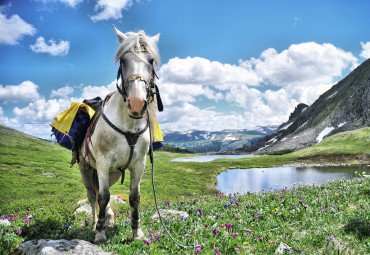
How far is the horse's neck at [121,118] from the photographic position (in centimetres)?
554

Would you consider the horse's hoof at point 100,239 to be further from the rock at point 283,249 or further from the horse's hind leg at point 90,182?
the rock at point 283,249

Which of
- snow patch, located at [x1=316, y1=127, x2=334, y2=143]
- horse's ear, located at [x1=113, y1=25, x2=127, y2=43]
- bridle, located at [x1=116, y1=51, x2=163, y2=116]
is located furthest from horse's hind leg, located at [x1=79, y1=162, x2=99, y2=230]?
snow patch, located at [x1=316, y1=127, x2=334, y2=143]

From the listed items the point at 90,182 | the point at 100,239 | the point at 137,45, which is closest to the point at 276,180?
the point at 90,182

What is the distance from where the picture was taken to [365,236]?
5438mm

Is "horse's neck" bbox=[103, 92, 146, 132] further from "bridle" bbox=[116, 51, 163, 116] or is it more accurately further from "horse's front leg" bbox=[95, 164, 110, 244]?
"horse's front leg" bbox=[95, 164, 110, 244]

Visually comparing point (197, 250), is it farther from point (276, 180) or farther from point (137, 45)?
point (276, 180)

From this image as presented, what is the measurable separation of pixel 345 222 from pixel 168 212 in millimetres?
5405

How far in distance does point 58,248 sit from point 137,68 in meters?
3.84

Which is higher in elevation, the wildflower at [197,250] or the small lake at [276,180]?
the wildflower at [197,250]

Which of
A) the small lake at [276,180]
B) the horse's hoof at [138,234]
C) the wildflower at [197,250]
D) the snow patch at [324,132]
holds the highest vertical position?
the snow patch at [324,132]

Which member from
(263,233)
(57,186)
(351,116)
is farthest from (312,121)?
(263,233)

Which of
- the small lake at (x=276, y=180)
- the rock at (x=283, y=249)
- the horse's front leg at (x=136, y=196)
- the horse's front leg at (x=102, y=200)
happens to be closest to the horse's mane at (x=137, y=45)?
the horse's front leg at (x=136, y=196)

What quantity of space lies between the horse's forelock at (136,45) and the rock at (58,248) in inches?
158

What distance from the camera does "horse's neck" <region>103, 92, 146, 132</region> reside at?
5535mm
